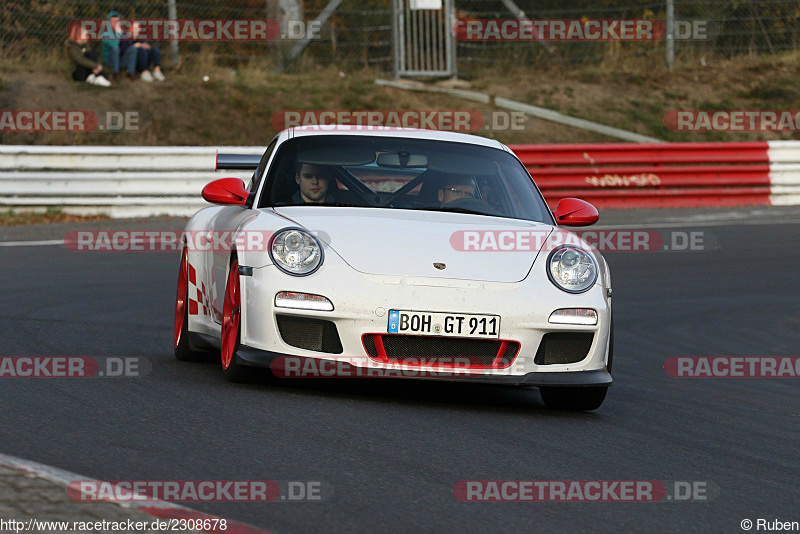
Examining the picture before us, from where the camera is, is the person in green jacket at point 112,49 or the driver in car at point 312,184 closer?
the driver in car at point 312,184

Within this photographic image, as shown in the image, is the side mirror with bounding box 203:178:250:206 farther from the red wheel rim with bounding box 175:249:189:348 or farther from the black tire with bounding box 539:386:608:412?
the black tire with bounding box 539:386:608:412

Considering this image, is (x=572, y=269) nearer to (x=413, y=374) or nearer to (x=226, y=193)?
(x=413, y=374)

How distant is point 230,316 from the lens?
21.2 ft

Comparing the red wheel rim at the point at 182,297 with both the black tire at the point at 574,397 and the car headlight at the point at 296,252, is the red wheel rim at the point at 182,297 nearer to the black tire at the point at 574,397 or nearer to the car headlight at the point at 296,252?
the car headlight at the point at 296,252
